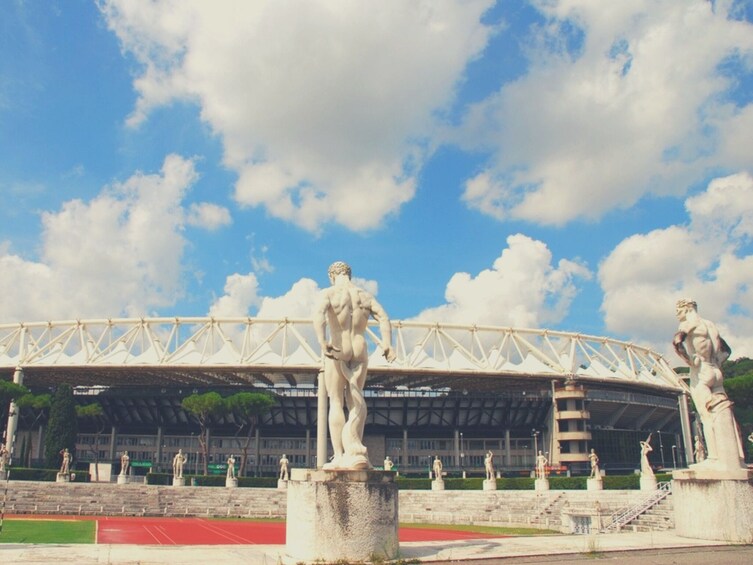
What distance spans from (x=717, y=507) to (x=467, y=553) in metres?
5.48

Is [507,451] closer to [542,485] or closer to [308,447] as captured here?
[308,447]

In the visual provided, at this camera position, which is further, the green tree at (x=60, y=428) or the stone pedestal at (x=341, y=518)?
the green tree at (x=60, y=428)

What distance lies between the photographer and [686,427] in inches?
3140

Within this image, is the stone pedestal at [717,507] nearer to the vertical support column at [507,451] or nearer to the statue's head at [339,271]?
the statue's head at [339,271]

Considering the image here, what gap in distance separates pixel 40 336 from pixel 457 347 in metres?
51.4

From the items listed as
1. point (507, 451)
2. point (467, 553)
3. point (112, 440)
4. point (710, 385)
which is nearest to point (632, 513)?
point (710, 385)

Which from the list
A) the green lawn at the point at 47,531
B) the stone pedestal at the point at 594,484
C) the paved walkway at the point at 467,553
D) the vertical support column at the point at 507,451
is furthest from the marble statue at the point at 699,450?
the vertical support column at the point at 507,451

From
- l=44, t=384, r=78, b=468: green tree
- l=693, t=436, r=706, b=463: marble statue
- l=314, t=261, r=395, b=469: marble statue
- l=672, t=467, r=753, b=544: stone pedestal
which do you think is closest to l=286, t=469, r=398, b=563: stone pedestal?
l=314, t=261, r=395, b=469: marble statue

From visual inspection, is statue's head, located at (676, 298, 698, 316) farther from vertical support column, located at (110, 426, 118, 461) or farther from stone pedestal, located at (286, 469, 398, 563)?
vertical support column, located at (110, 426, 118, 461)

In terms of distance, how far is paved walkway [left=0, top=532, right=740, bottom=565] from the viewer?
29.8 feet

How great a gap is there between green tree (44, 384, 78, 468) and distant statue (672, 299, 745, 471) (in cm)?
5969

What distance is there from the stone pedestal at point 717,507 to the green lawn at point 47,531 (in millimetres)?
17291

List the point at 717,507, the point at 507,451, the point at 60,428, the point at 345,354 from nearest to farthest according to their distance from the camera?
1. the point at 345,354
2. the point at 717,507
3. the point at 60,428
4. the point at 507,451

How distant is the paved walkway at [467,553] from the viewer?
29.8 ft
